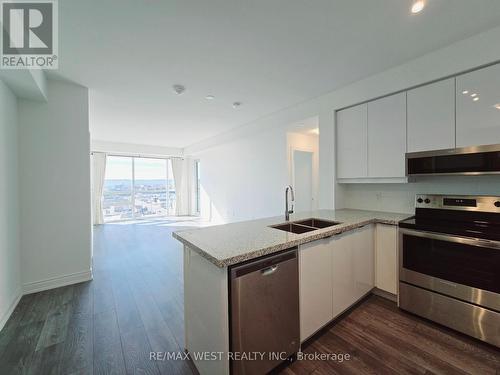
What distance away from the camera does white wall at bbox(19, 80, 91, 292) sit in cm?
251

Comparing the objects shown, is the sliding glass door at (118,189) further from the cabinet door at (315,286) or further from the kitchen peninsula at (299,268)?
the cabinet door at (315,286)

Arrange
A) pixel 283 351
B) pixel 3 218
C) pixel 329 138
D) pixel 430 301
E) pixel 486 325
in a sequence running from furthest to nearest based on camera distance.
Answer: pixel 329 138
pixel 3 218
pixel 430 301
pixel 486 325
pixel 283 351

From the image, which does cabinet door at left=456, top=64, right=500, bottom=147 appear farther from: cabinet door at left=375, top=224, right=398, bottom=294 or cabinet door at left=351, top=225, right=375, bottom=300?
cabinet door at left=351, top=225, right=375, bottom=300

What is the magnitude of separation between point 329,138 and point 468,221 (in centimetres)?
176

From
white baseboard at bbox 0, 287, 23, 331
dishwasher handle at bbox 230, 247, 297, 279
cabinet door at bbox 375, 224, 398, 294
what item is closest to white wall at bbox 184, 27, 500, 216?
cabinet door at bbox 375, 224, 398, 294

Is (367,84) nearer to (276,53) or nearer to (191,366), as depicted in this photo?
(276,53)

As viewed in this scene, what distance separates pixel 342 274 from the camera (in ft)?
6.36

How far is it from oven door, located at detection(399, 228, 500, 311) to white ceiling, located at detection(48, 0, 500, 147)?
1804mm

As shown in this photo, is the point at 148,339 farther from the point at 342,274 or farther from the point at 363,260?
the point at 363,260

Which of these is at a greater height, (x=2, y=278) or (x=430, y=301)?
(x=2, y=278)

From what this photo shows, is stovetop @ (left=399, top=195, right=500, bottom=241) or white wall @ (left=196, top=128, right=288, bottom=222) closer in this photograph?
stovetop @ (left=399, top=195, right=500, bottom=241)

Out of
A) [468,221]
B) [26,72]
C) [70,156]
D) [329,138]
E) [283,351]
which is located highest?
[26,72]

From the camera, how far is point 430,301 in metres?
1.89

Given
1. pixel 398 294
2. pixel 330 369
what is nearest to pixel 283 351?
A: pixel 330 369
